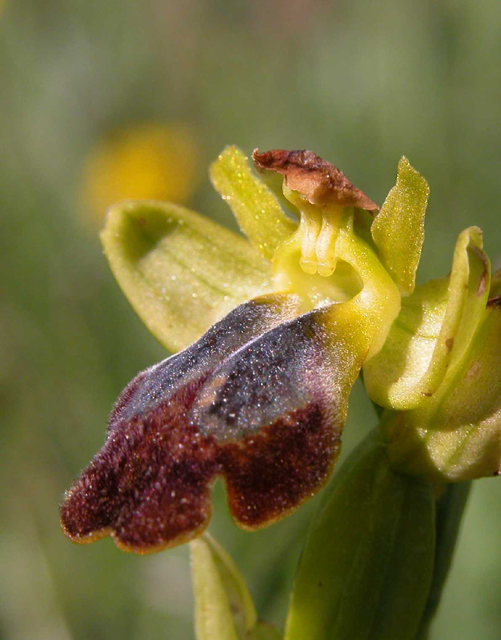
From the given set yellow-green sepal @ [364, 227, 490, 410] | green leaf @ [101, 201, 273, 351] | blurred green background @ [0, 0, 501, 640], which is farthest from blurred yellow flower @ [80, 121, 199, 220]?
yellow-green sepal @ [364, 227, 490, 410]

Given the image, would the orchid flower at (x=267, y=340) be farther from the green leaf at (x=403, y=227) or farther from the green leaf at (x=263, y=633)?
the green leaf at (x=263, y=633)

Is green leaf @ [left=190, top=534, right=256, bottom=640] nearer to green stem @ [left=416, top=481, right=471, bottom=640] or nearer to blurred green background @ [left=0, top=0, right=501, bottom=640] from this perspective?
green stem @ [left=416, top=481, right=471, bottom=640]

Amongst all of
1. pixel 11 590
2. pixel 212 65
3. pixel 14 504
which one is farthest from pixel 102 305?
pixel 212 65

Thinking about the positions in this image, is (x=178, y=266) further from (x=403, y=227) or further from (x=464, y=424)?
(x=464, y=424)

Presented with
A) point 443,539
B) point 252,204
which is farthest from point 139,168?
point 443,539

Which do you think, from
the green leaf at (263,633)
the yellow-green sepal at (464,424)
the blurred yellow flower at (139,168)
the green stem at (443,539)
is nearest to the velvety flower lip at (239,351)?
the yellow-green sepal at (464,424)

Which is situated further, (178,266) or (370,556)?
(178,266)
